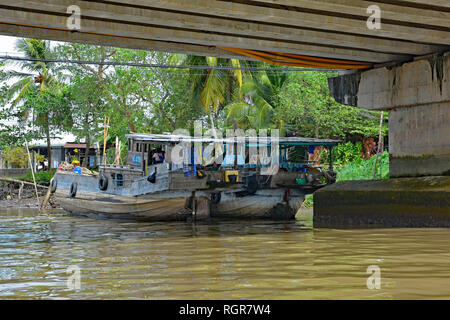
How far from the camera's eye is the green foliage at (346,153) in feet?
91.5

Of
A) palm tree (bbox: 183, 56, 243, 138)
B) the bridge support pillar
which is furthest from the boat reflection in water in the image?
palm tree (bbox: 183, 56, 243, 138)

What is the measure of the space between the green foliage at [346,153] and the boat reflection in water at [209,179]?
7.95 m

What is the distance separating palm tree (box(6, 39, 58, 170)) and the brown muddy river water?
2640 centimetres

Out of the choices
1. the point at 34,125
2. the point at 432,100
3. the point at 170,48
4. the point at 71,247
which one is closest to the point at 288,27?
the point at 170,48

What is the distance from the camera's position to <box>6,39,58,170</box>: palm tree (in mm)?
35812

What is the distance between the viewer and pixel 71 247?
10133mm

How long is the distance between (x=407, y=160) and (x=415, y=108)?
3.71ft

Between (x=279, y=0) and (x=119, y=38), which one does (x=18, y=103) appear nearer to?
(x=119, y=38)
